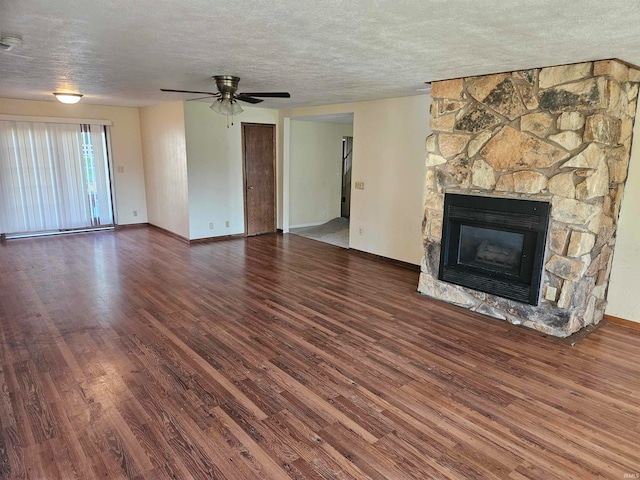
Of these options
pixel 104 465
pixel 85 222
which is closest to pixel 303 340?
pixel 104 465

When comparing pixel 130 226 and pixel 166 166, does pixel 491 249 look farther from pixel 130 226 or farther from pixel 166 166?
pixel 130 226

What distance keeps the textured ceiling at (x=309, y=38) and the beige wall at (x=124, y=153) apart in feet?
10.3

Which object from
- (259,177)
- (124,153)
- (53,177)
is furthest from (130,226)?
(259,177)

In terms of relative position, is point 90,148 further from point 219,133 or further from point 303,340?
point 303,340

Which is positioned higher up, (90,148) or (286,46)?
(286,46)

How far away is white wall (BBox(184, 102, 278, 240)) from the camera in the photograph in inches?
261

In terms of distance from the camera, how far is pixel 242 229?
755 centimetres

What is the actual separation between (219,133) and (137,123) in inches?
86.8

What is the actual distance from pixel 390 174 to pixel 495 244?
2.09m

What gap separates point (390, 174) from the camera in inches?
224

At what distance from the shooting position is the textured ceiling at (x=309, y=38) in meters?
2.16

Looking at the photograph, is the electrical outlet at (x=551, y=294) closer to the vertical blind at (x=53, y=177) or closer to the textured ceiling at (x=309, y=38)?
the textured ceiling at (x=309, y=38)

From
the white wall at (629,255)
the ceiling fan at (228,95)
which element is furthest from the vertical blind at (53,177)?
the white wall at (629,255)

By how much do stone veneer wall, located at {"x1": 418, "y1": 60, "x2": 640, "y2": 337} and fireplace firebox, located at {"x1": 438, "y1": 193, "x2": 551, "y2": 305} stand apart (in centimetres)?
8
